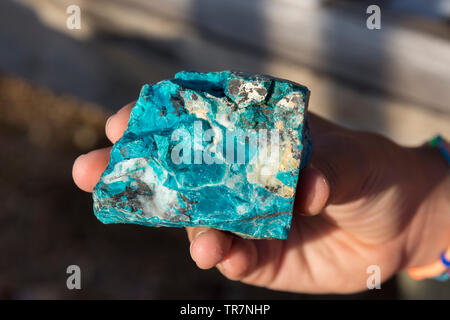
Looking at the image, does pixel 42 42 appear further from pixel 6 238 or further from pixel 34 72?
pixel 6 238

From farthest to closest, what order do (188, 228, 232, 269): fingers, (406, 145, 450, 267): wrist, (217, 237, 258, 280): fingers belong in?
(406, 145, 450, 267): wrist → (217, 237, 258, 280): fingers → (188, 228, 232, 269): fingers

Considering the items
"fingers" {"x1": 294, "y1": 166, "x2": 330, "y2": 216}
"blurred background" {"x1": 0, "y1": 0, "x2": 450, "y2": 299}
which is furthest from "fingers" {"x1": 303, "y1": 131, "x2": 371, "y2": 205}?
"blurred background" {"x1": 0, "y1": 0, "x2": 450, "y2": 299}

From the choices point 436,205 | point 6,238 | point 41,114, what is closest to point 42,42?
point 41,114

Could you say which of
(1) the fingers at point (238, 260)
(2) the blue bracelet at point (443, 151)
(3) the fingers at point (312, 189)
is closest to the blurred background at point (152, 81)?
(2) the blue bracelet at point (443, 151)

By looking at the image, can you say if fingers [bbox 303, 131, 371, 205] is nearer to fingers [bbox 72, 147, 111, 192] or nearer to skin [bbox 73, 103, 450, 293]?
skin [bbox 73, 103, 450, 293]

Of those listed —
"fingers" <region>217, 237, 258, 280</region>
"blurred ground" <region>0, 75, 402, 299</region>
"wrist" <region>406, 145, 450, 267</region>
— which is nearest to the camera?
"fingers" <region>217, 237, 258, 280</region>

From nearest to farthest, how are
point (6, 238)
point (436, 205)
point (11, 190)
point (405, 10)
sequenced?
point (436, 205), point (405, 10), point (6, 238), point (11, 190)

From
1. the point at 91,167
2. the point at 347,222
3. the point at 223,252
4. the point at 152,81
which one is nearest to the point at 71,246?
the point at 152,81

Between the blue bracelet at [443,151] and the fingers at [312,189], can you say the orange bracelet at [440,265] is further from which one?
the fingers at [312,189]
